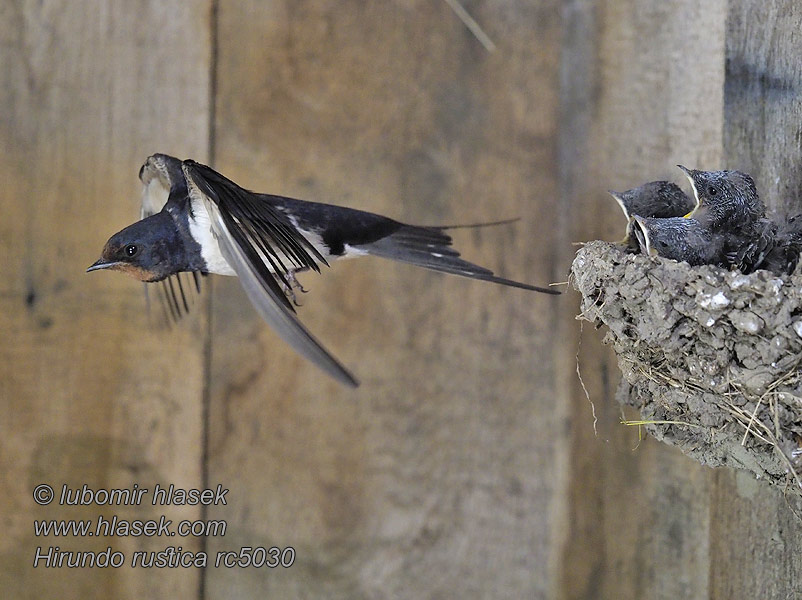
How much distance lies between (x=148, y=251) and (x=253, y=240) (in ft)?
0.74

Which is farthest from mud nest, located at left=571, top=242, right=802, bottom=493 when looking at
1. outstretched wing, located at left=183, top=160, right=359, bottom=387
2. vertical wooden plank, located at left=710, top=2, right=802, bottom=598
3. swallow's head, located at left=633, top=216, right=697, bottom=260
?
outstretched wing, located at left=183, top=160, right=359, bottom=387

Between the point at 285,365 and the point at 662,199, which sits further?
the point at 285,365

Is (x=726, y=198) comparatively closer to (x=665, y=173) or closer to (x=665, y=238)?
(x=665, y=238)

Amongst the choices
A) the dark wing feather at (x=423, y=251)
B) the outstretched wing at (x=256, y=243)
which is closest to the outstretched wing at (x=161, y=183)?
the outstretched wing at (x=256, y=243)

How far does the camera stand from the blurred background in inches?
81.3

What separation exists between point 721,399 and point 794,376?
13 cm

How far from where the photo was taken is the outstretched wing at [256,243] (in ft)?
3.25

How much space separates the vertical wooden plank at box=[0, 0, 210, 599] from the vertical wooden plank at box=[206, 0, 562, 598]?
0.39 ft

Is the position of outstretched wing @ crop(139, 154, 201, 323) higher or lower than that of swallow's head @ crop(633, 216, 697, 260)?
higher

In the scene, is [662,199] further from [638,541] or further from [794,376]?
[638,541]

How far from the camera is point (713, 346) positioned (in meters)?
1.24

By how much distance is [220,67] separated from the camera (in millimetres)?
2205

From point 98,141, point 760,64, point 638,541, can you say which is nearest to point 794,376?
point 760,64

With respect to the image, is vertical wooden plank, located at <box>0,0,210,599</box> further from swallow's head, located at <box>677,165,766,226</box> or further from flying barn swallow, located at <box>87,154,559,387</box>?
swallow's head, located at <box>677,165,766,226</box>
